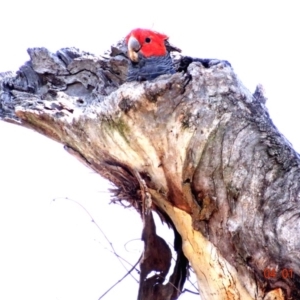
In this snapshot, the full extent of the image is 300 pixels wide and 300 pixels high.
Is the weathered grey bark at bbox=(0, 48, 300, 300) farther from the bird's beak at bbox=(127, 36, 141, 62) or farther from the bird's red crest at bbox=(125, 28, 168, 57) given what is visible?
the bird's red crest at bbox=(125, 28, 168, 57)

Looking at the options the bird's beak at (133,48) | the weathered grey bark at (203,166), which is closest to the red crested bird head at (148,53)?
the bird's beak at (133,48)

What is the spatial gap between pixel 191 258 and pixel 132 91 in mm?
723

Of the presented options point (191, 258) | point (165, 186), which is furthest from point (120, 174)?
point (191, 258)

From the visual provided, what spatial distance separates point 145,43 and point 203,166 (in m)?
1.05

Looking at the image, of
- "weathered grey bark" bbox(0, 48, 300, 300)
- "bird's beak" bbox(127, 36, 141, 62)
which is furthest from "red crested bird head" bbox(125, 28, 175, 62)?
"weathered grey bark" bbox(0, 48, 300, 300)

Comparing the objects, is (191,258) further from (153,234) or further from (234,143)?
(234,143)

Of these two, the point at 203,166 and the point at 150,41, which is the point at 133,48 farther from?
the point at 203,166

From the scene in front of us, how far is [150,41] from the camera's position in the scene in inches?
125

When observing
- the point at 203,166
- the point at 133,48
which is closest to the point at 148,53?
the point at 133,48

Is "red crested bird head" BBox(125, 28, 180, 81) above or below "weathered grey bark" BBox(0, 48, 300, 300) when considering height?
above

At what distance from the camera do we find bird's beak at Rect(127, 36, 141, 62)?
3008mm

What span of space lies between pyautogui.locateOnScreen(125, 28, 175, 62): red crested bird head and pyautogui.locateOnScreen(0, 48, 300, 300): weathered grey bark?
0.31 metres

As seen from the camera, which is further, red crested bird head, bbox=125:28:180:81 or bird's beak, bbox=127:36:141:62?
bird's beak, bbox=127:36:141:62

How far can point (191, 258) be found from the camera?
2354 mm
